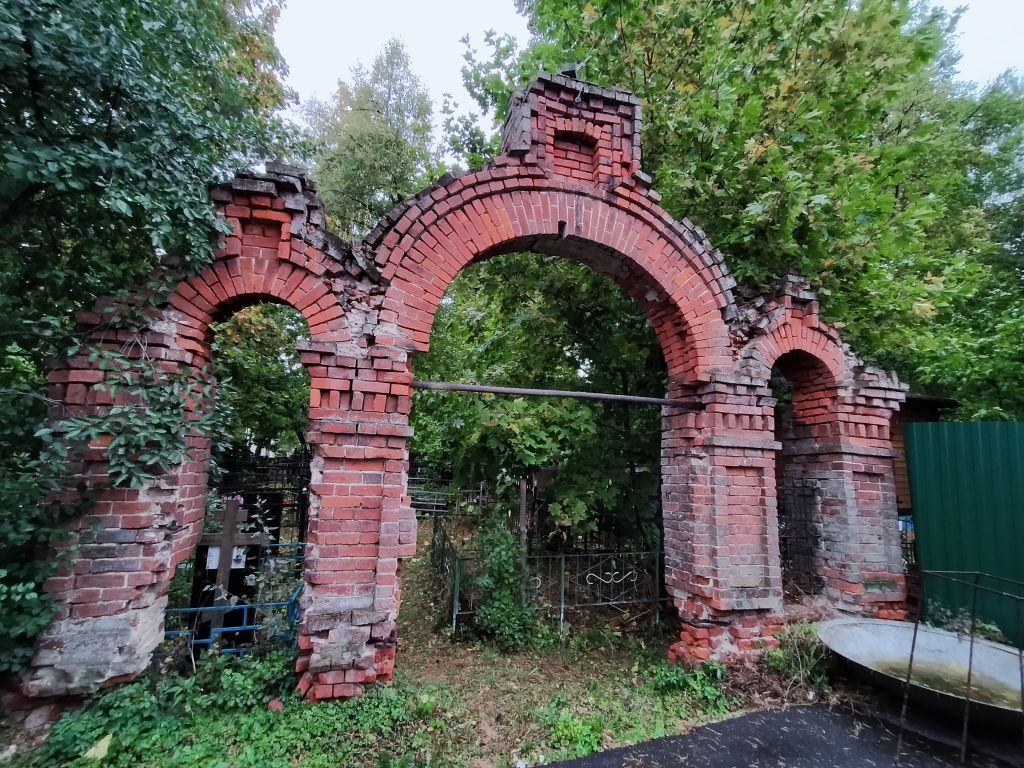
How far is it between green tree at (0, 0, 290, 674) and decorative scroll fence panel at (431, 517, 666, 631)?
351 cm

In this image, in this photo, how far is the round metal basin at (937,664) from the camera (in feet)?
10.8

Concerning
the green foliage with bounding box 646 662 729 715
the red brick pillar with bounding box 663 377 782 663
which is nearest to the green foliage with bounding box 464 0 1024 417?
the red brick pillar with bounding box 663 377 782 663

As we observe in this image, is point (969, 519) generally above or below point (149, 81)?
below

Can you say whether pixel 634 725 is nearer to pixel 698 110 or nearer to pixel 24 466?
pixel 24 466

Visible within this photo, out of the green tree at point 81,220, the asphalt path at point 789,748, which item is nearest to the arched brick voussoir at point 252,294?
the green tree at point 81,220

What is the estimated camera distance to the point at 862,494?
16.5 feet

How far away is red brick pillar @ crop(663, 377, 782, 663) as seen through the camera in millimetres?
4418

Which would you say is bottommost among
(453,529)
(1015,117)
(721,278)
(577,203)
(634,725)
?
(634,725)

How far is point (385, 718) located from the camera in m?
3.36

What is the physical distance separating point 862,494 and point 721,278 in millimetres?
2693

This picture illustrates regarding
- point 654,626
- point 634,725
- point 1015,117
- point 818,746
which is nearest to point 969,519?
point 818,746

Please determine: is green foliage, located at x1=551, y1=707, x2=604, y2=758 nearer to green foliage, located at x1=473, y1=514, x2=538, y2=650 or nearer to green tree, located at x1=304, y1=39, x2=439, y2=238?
green foliage, located at x1=473, y1=514, x2=538, y2=650

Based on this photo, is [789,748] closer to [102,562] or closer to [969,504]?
[969,504]

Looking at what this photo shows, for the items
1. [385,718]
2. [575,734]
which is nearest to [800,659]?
[575,734]
